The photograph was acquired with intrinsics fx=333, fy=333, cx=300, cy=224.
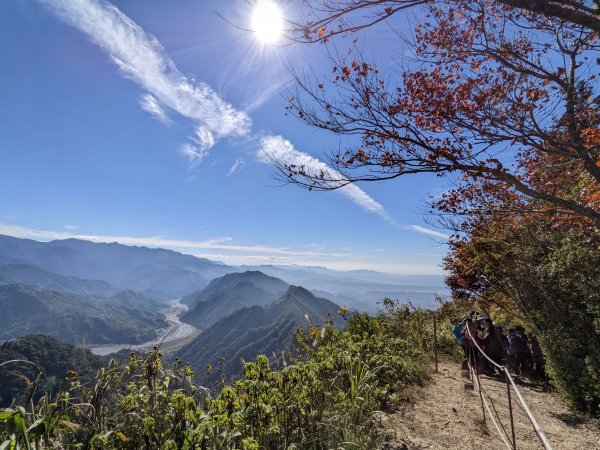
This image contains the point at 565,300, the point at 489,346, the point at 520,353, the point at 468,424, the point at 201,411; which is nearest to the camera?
the point at 201,411

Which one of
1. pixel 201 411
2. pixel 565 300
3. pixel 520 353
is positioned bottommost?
pixel 201 411

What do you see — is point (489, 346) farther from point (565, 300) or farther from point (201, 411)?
point (201, 411)

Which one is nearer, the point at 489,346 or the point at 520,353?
the point at 520,353

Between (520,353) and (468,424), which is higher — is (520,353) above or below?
above

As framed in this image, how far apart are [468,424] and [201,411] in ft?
14.9

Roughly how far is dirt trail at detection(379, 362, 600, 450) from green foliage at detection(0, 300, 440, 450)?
1.27 ft

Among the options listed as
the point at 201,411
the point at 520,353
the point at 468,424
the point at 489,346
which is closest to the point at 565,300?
the point at 468,424

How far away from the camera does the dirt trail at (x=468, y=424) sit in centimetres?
473

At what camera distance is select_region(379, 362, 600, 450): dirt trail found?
4.73m

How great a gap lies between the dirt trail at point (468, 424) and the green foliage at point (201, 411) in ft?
1.27

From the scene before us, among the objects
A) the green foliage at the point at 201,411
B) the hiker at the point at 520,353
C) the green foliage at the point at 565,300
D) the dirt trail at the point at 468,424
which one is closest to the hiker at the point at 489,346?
the hiker at the point at 520,353

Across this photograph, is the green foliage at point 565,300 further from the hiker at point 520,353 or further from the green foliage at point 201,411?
the green foliage at point 201,411

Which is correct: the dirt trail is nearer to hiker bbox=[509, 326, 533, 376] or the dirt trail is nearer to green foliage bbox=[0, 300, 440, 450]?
green foliage bbox=[0, 300, 440, 450]

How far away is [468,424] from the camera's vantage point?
547 cm
